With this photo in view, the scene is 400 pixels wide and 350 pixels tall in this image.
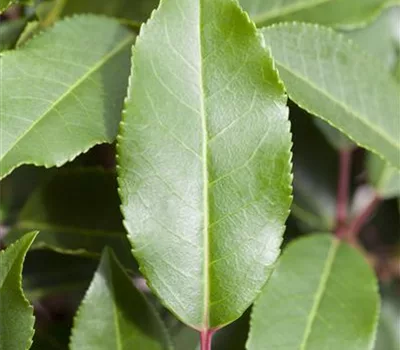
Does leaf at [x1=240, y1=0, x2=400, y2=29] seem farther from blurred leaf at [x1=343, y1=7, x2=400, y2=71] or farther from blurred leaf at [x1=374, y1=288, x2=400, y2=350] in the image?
blurred leaf at [x1=374, y1=288, x2=400, y2=350]

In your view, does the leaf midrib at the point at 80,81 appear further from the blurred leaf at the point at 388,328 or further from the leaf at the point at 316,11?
the blurred leaf at the point at 388,328

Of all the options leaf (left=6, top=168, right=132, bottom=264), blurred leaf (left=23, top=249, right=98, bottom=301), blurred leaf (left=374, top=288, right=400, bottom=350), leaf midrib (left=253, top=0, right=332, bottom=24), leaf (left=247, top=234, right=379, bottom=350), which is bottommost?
blurred leaf (left=374, top=288, right=400, bottom=350)

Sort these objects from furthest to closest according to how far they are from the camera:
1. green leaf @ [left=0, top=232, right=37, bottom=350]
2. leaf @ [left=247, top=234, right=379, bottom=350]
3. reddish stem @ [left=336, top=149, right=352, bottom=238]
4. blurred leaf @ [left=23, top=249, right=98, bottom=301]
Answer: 1. reddish stem @ [left=336, top=149, right=352, bottom=238]
2. blurred leaf @ [left=23, top=249, right=98, bottom=301]
3. leaf @ [left=247, top=234, right=379, bottom=350]
4. green leaf @ [left=0, top=232, right=37, bottom=350]

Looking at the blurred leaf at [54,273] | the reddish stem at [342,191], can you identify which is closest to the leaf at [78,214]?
the blurred leaf at [54,273]

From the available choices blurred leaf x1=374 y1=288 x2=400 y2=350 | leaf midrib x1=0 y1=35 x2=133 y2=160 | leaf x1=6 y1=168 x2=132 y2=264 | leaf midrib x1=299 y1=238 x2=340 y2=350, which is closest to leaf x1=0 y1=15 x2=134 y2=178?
leaf midrib x1=0 y1=35 x2=133 y2=160

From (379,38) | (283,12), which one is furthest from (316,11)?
(379,38)

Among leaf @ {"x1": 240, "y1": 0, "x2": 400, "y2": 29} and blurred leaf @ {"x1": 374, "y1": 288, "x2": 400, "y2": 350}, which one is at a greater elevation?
leaf @ {"x1": 240, "y1": 0, "x2": 400, "y2": 29}
